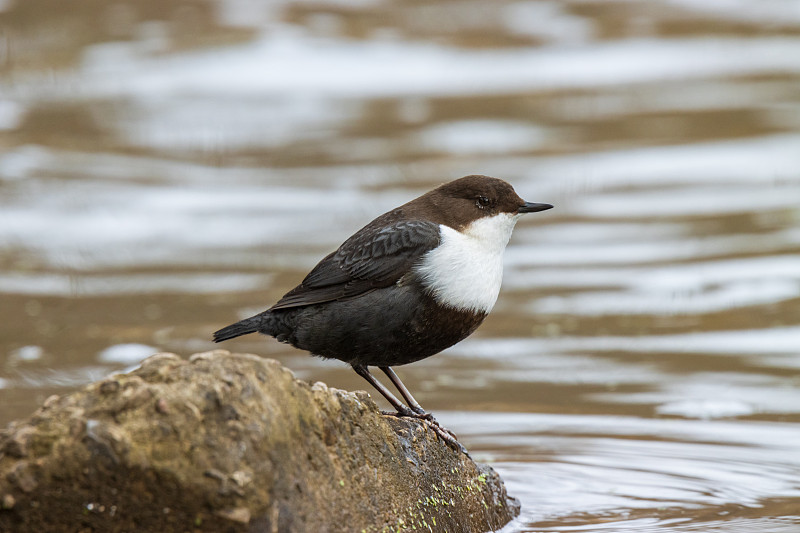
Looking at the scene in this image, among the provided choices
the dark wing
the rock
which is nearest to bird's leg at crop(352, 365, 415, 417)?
the dark wing

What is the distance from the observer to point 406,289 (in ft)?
14.2

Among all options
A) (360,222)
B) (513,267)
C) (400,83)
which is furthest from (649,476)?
(400,83)

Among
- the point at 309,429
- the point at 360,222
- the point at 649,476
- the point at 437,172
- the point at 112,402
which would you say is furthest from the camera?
the point at 437,172

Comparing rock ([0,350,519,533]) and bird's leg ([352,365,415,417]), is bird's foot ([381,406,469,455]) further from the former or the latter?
rock ([0,350,519,533])

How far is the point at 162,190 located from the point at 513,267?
3278 mm

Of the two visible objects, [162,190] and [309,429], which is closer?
[309,429]

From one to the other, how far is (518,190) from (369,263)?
5.66m

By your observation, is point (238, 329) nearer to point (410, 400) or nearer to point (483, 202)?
point (410, 400)

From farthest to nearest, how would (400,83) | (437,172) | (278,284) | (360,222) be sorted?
(400,83) < (437,172) < (360,222) < (278,284)

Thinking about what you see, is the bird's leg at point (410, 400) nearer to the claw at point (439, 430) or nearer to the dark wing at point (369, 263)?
the claw at point (439, 430)

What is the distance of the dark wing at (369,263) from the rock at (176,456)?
1193 millimetres

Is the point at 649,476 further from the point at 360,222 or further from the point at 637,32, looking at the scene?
the point at 637,32

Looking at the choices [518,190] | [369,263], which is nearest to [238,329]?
[369,263]

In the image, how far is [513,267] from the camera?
8.71 metres
